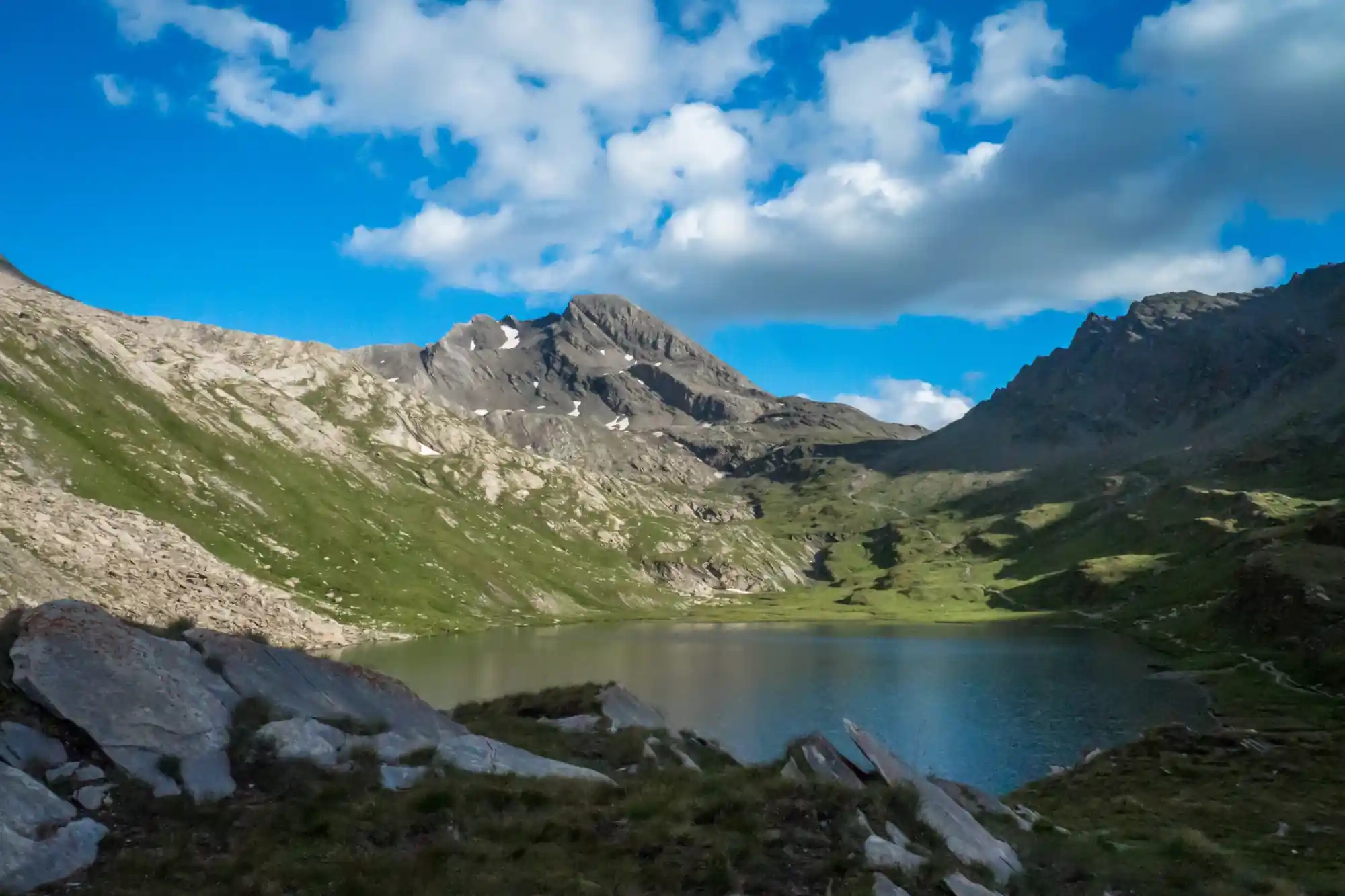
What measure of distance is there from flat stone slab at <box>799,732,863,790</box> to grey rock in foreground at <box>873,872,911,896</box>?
7847mm

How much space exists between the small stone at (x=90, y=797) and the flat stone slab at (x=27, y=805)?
32 cm

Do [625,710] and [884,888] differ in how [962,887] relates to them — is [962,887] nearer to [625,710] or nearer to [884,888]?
[884,888]

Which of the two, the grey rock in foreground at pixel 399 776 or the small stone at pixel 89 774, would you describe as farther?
the grey rock in foreground at pixel 399 776

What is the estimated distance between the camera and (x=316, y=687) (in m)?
22.9

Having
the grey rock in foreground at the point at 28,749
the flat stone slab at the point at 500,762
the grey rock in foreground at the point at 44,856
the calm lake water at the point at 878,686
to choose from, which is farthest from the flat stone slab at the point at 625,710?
the grey rock in foreground at the point at 44,856

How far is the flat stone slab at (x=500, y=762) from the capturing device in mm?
20250

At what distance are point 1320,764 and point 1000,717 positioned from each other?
124 feet

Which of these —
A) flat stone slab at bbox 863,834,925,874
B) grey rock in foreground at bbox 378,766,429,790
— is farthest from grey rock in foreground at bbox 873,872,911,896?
grey rock in foreground at bbox 378,766,429,790

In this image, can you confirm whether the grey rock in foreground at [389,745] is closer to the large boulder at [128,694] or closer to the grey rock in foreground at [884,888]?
the large boulder at [128,694]

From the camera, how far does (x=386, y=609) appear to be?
182 metres

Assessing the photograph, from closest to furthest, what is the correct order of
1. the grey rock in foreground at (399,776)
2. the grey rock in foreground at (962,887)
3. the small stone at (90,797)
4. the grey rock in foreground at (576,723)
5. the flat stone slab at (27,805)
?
the flat stone slab at (27,805), the grey rock in foreground at (962,887), the small stone at (90,797), the grey rock in foreground at (399,776), the grey rock in foreground at (576,723)

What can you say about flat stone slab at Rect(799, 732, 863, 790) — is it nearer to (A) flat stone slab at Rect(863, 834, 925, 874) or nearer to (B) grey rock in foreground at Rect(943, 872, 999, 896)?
(A) flat stone slab at Rect(863, 834, 925, 874)

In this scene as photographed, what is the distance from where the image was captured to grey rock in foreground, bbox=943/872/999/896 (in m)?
14.8

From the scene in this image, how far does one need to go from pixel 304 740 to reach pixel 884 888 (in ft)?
43.7
